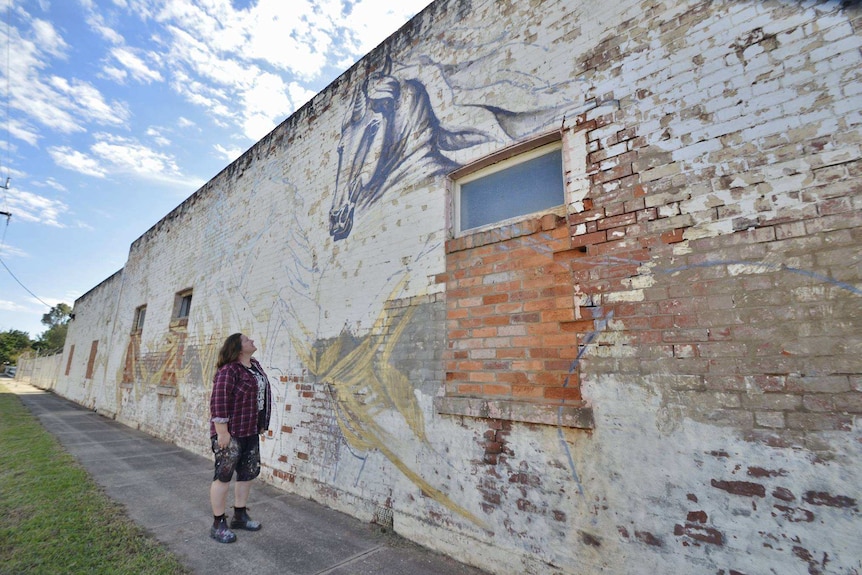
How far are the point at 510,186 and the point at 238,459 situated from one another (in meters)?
3.26

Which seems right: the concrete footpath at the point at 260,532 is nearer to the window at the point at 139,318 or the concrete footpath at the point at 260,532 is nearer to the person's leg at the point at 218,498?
the person's leg at the point at 218,498

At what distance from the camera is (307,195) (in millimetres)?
5262

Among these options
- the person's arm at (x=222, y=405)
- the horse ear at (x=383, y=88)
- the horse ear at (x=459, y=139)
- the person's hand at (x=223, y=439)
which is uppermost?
the horse ear at (x=383, y=88)

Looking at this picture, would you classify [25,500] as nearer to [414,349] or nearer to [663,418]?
[414,349]

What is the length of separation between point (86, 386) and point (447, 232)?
692 inches

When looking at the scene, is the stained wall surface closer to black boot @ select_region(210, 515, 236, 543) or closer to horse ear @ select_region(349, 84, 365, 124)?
horse ear @ select_region(349, 84, 365, 124)

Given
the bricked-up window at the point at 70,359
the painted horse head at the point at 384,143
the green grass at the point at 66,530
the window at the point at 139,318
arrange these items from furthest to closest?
1. the bricked-up window at the point at 70,359
2. the window at the point at 139,318
3. the painted horse head at the point at 384,143
4. the green grass at the point at 66,530

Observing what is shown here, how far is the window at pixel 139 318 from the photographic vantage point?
10.5m

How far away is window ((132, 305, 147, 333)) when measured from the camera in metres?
10.5

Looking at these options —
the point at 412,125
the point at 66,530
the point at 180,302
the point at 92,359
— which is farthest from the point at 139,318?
the point at 412,125

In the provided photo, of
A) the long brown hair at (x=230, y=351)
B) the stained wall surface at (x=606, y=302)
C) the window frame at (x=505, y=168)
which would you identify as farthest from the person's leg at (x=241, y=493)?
the window frame at (x=505, y=168)

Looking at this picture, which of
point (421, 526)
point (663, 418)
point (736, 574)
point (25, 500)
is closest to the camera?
point (736, 574)

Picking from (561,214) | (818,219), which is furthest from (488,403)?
(818,219)

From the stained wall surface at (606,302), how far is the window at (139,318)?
333 inches
